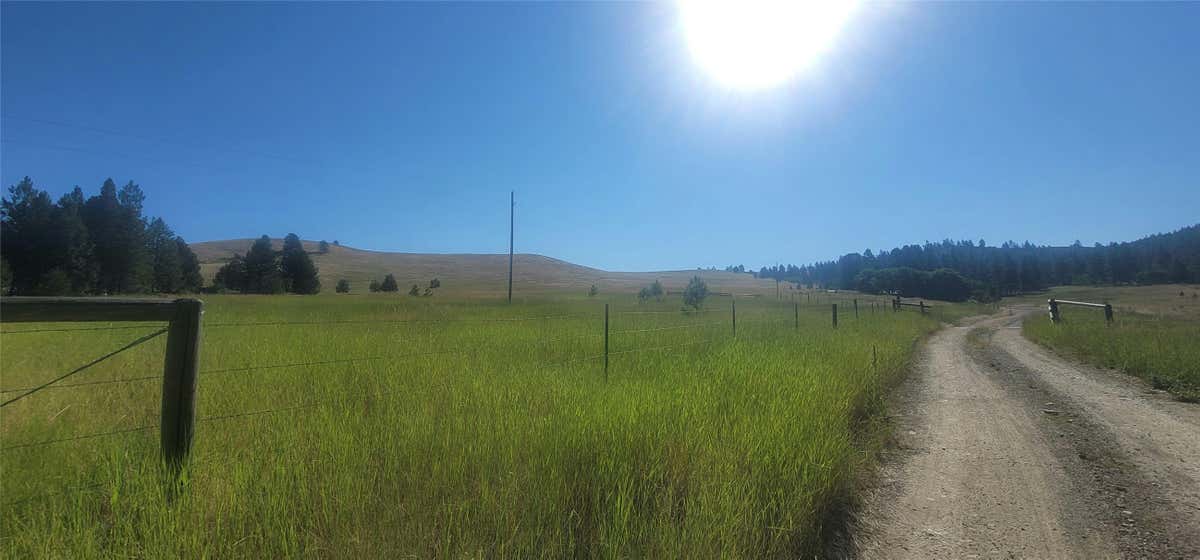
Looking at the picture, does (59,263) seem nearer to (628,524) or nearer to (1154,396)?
(628,524)

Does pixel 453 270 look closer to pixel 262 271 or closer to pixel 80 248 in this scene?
pixel 262 271

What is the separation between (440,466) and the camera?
313cm

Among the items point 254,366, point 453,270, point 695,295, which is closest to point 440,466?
point 254,366

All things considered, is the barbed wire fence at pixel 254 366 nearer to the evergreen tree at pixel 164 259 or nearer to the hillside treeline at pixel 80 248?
the hillside treeline at pixel 80 248

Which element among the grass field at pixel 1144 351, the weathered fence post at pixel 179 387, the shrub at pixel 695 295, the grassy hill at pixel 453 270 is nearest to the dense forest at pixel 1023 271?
the grassy hill at pixel 453 270

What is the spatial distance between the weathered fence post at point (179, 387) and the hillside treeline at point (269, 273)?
6622 centimetres

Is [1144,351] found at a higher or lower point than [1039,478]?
higher

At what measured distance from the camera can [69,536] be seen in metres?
2.36

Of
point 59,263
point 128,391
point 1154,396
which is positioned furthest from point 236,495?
point 59,263

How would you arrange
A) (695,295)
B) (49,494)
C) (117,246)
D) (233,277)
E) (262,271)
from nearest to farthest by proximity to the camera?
1. (49,494)
2. (695,295)
3. (117,246)
4. (233,277)
5. (262,271)

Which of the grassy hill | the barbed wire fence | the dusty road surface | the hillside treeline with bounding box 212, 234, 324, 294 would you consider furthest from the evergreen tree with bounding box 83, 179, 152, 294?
the dusty road surface

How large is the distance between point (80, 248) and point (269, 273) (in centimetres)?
2326

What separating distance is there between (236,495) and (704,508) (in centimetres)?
267

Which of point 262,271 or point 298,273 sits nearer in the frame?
point 262,271
